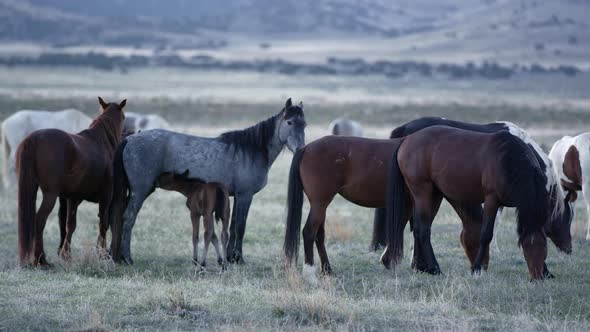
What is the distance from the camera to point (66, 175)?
10312mm

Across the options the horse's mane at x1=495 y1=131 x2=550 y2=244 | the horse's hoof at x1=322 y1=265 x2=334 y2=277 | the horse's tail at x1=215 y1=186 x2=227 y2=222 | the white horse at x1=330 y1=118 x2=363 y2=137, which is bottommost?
the white horse at x1=330 y1=118 x2=363 y2=137

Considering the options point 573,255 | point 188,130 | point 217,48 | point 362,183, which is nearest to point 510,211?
point 573,255

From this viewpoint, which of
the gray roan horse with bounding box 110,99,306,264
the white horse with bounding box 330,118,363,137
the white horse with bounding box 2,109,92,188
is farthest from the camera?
the white horse with bounding box 330,118,363,137

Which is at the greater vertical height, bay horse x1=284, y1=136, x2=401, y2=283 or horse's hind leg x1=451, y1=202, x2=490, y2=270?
bay horse x1=284, y1=136, x2=401, y2=283

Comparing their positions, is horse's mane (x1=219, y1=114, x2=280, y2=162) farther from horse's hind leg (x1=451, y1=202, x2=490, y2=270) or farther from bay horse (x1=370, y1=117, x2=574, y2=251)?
horse's hind leg (x1=451, y1=202, x2=490, y2=270)

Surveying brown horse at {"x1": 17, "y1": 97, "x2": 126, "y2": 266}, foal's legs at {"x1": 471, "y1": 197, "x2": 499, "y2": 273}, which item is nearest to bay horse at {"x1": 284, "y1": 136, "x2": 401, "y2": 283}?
foal's legs at {"x1": 471, "y1": 197, "x2": 499, "y2": 273}

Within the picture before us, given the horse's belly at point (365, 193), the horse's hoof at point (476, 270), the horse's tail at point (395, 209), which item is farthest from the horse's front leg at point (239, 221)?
the horse's hoof at point (476, 270)

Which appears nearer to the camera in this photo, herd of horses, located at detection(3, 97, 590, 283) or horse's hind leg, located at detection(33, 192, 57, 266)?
herd of horses, located at detection(3, 97, 590, 283)

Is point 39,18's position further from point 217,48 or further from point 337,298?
point 337,298

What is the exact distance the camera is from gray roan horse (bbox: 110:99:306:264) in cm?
1086

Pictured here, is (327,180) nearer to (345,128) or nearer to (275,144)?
(275,144)

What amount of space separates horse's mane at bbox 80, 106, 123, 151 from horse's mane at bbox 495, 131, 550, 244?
4.90 m

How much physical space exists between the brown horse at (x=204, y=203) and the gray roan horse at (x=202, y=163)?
0.43 ft

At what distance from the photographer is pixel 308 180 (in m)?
10.0
